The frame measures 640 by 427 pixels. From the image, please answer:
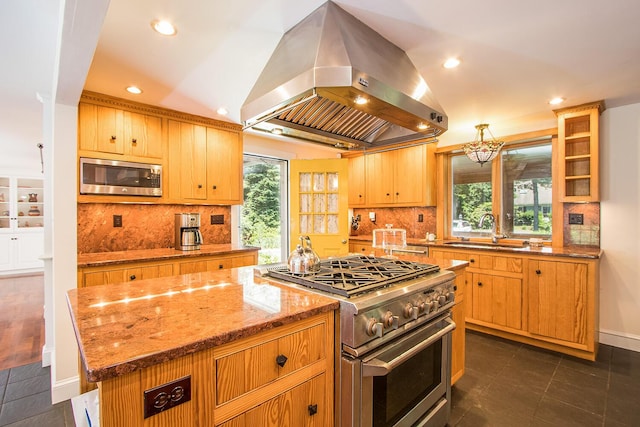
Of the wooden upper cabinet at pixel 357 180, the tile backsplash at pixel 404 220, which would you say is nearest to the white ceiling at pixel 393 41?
the tile backsplash at pixel 404 220

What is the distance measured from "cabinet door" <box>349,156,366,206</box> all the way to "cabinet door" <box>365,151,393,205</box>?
0.08 meters

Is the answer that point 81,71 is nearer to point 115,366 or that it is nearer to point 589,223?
point 115,366

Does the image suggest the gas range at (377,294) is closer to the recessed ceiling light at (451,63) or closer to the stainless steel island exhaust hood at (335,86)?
the stainless steel island exhaust hood at (335,86)

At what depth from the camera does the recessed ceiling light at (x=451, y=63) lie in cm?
209

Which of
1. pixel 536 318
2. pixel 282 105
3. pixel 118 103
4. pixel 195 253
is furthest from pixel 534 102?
pixel 118 103

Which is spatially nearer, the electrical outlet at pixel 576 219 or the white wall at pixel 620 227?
the white wall at pixel 620 227

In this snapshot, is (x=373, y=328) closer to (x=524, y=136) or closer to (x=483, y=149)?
(x=483, y=149)

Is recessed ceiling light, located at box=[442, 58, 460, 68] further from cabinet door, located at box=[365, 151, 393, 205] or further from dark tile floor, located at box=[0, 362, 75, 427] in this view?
dark tile floor, located at box=[0, 362, 75, 427]

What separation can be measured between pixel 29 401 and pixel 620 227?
526 cm

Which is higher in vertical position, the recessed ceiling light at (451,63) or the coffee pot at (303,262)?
the recessed ceiling light at (451,63)

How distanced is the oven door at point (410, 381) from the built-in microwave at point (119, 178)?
270 centimetres

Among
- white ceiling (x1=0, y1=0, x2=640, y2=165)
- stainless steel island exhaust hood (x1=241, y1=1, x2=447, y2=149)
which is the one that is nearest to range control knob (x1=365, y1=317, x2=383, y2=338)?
stainless steel island exhaust hood (x1=241, y1=1, x2=447, y2=149)

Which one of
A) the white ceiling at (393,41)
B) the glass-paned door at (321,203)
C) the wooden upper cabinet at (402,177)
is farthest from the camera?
the glass-paned door at (321,203)

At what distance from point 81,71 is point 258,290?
1.67 metres
